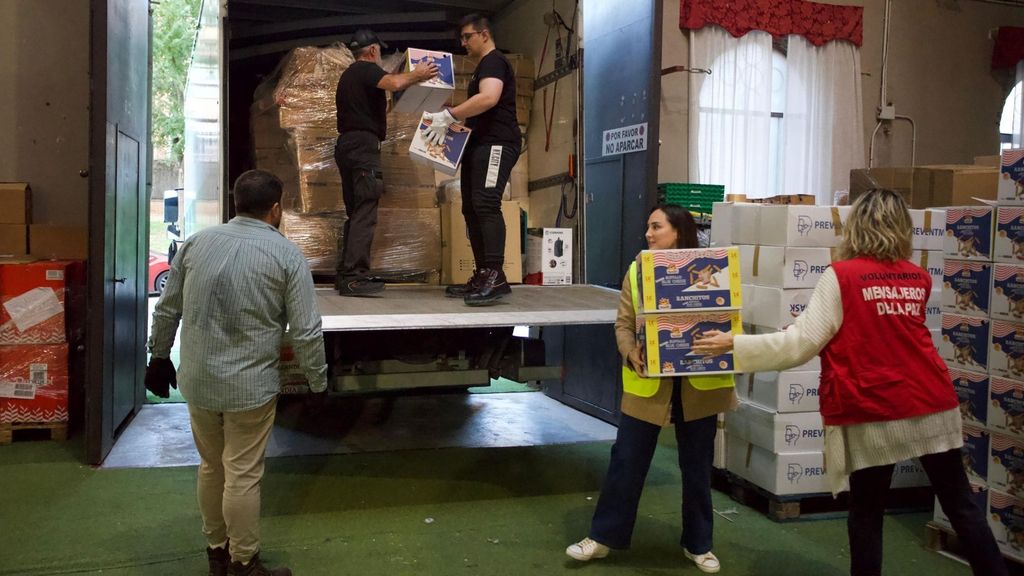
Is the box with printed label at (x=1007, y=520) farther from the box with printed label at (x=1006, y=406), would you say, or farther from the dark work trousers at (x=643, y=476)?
the dark work trousers at (x=643, y=476)

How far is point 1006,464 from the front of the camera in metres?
3.78

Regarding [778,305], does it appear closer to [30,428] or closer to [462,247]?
[462,247]

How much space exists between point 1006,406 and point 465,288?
293 cm

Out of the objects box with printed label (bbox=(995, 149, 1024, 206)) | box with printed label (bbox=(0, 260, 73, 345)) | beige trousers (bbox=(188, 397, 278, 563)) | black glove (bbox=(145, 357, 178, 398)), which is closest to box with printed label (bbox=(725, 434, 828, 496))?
box with printed label (bbox=(995, 149, 1024, 206))

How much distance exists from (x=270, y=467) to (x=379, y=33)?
141 inches

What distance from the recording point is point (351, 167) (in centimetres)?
529

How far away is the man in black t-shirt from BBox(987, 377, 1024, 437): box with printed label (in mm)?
2562

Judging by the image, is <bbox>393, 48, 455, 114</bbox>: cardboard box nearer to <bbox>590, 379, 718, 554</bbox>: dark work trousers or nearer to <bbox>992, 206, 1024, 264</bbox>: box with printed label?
<bbox>590, 379, 718, 554</bbox>: dark work trousers

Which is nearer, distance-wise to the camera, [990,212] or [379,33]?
[990,212]

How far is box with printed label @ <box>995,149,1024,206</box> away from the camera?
12.2ft

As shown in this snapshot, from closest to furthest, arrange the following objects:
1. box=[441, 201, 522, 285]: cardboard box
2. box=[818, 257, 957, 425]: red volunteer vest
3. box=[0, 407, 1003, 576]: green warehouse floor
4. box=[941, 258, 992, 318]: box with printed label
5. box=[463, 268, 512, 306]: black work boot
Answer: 1. box=[818, 257, 957, 425]: red volunteer vest
2. box=[0, 407, 1003, 576]: green warehouse floor
3. box=[941, 258, 992, 318]: box with printed label
4. box=[463, 268, 512, 306]: black work boot
5. box=[441, 201, 522, 285]: cardboard box

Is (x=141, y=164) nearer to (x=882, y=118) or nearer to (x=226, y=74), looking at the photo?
(x=226, y=74)

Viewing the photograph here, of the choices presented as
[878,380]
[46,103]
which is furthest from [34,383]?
[878,380]

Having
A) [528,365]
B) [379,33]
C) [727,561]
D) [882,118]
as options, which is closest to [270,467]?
[528,365]
